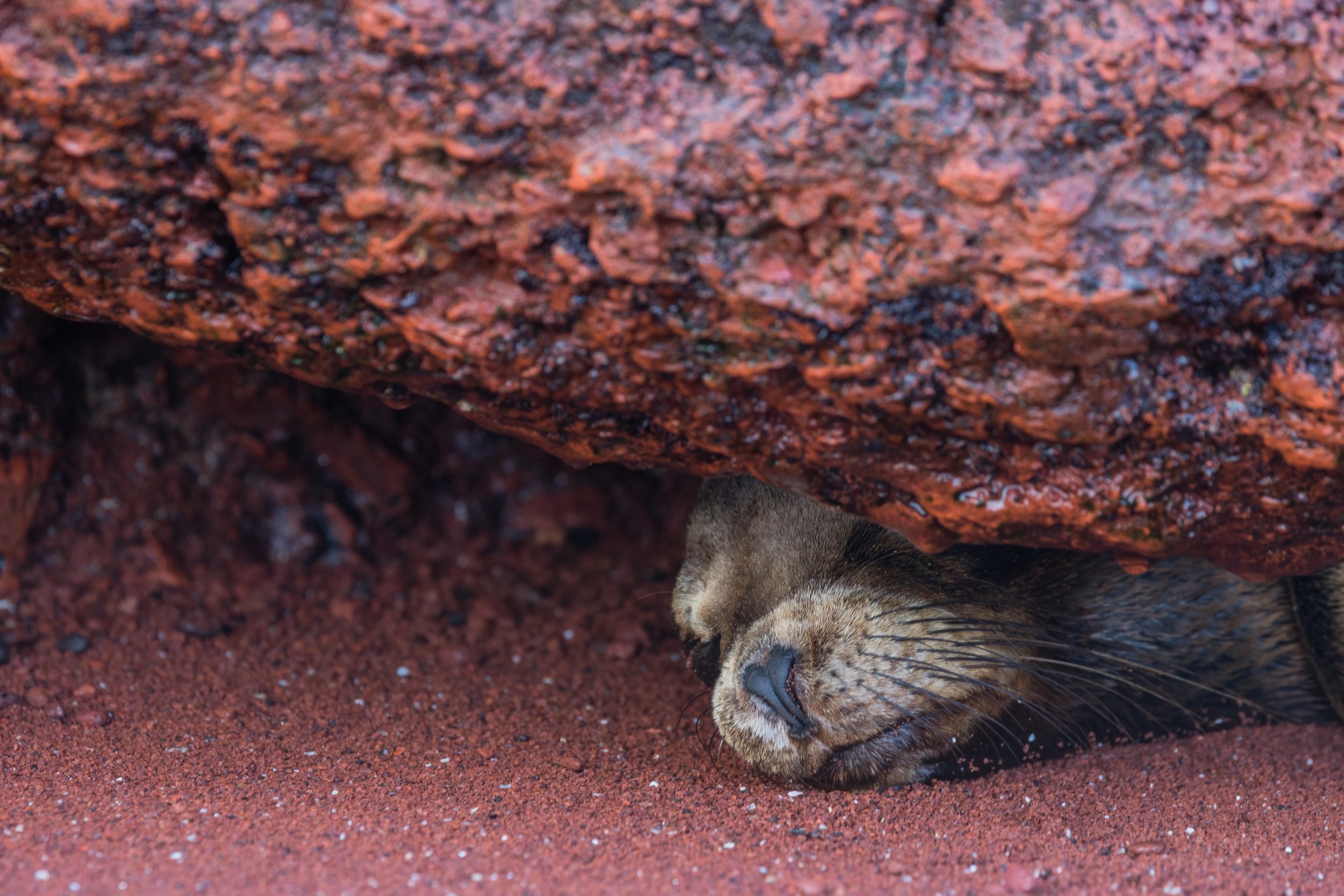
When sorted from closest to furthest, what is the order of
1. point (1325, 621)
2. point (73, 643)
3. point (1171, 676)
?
point (1171, 676)
point (1325, 621)
point (73, 643)

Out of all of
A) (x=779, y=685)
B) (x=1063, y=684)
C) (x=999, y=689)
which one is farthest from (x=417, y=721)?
(x=1063, y=684)

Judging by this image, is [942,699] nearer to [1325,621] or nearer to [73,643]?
[1325,621]

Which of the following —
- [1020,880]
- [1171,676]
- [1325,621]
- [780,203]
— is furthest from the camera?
[1325,621]

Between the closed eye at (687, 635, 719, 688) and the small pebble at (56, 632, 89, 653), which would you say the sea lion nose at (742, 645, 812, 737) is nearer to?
the closed eye at (687, 635, 719, 688)

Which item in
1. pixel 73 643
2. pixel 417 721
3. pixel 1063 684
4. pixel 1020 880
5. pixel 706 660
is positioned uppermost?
pixel 1020 880

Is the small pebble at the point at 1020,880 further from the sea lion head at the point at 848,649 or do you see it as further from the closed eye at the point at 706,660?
the closed eye at the point at 706,660

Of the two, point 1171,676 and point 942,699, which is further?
point 1171,676

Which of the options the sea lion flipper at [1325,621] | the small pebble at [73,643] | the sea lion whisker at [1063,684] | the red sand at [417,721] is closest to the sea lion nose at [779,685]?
the red sand at [417,721]
